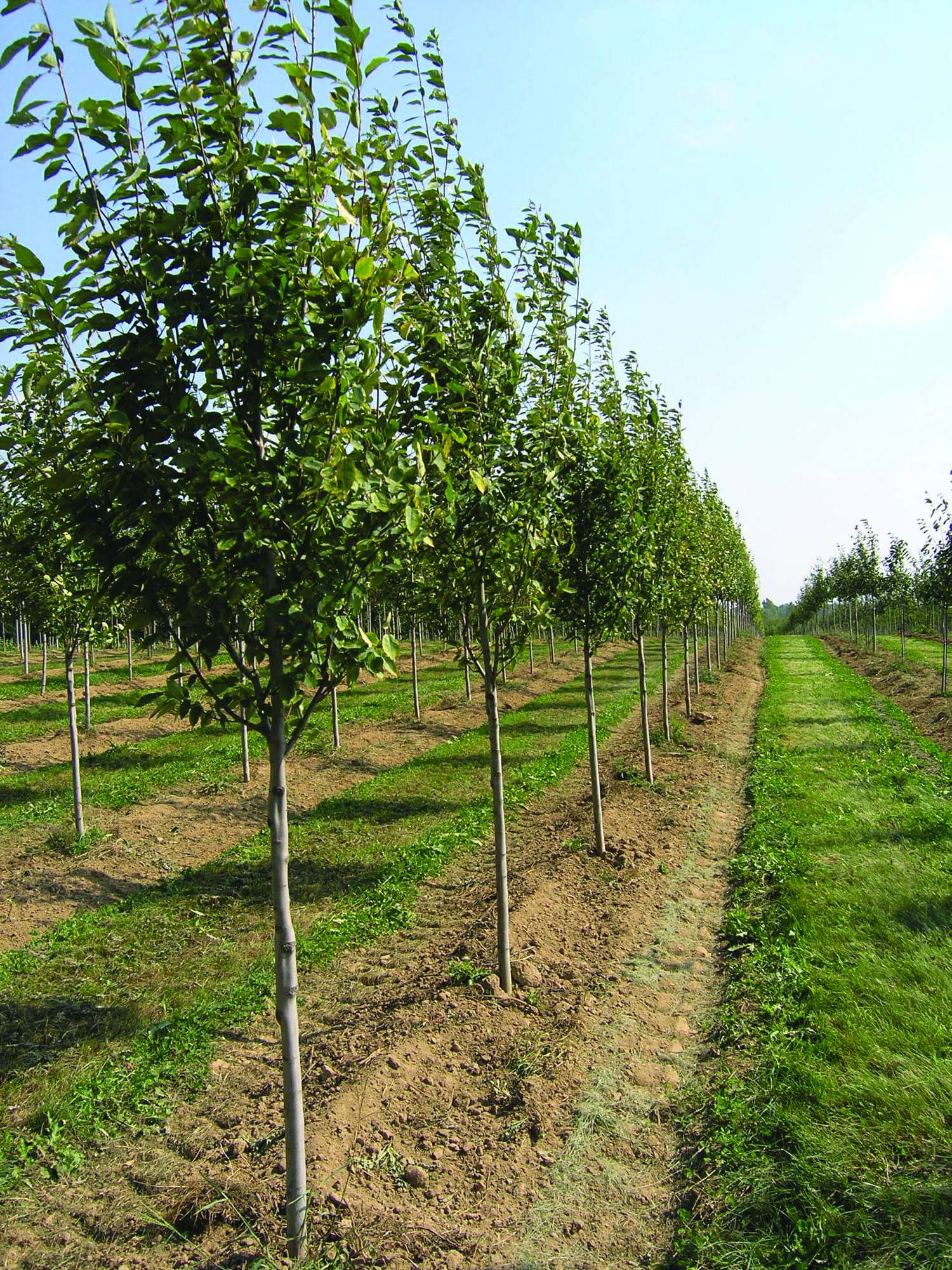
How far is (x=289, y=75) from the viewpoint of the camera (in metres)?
3.31

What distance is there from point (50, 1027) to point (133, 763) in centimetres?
972

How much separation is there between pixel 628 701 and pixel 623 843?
12536mm

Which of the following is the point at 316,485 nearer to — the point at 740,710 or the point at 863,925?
the point at 863,925

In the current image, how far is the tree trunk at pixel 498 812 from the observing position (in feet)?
21.9

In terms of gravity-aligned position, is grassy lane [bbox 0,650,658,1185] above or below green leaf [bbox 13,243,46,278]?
below

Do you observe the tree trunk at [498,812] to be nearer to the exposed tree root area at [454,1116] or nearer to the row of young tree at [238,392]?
the exposed tree root area at [454,1116]

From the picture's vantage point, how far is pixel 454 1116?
5172 mm

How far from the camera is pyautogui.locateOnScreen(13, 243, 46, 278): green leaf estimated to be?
304 centimetres

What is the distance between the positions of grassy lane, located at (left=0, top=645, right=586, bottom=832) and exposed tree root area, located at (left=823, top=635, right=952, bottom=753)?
12630mm

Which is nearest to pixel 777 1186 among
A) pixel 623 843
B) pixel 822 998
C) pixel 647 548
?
pixel 822 998

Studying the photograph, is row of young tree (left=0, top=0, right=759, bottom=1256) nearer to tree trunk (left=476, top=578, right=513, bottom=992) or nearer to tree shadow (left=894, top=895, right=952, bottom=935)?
tree trunk (left=476, top=578, right=513, bottom=992)

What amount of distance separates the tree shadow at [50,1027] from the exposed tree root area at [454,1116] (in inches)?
44.3

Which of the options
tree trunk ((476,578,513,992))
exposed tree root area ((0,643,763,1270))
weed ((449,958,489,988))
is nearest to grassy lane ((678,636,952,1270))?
exposed tree root area ((0,643,763,1270))

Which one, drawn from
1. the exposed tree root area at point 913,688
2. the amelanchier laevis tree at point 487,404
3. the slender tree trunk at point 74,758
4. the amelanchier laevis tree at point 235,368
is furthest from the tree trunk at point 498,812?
the exposed tree root area at point 913,688
